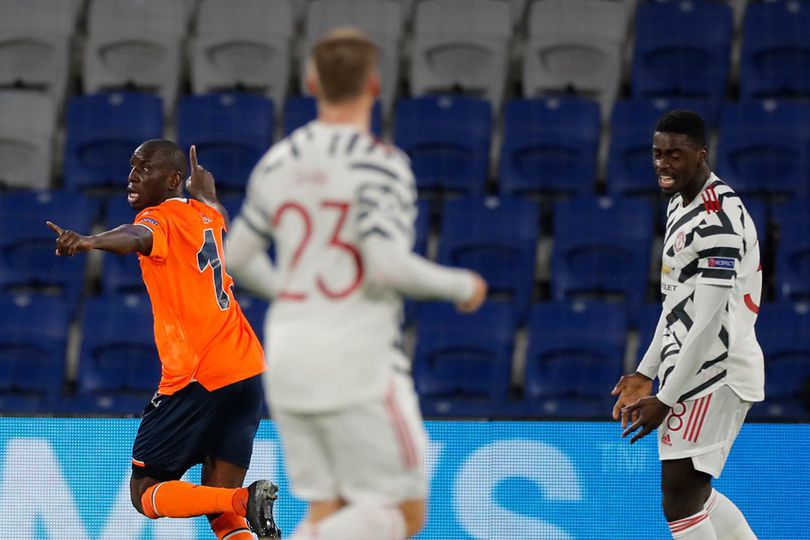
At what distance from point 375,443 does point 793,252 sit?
5.81 m

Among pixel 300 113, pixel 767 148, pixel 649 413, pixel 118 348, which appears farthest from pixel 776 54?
pixel 649 413

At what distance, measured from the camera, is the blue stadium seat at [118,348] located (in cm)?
808

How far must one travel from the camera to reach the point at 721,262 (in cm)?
419

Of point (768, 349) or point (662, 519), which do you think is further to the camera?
point (768, 349)

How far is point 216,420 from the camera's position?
16.4ft

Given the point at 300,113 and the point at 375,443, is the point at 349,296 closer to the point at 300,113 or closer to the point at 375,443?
the point at 375,443

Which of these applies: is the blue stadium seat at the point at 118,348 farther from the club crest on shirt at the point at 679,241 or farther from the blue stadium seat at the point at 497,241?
the club crest on shirt at the point at 679,241

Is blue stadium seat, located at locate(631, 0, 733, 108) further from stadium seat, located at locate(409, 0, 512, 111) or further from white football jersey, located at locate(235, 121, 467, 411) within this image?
white football jersey, located at locate(235, 121, 467, 411)

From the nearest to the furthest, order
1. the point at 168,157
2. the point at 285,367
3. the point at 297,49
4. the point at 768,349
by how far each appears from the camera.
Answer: the point at 285,367, the point at 168,157, the point at 768,349, the point at 297,49

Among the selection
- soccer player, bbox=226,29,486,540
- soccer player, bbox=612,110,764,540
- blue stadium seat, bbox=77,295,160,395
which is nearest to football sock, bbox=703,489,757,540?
soccer player, bbox=612,110,764,540

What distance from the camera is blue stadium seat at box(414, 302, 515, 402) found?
26.2 feet

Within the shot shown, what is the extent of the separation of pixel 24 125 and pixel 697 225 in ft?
21.3

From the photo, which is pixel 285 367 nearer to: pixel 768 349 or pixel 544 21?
pixel 768 349

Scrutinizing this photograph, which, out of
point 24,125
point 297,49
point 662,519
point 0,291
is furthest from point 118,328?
point 662,519
